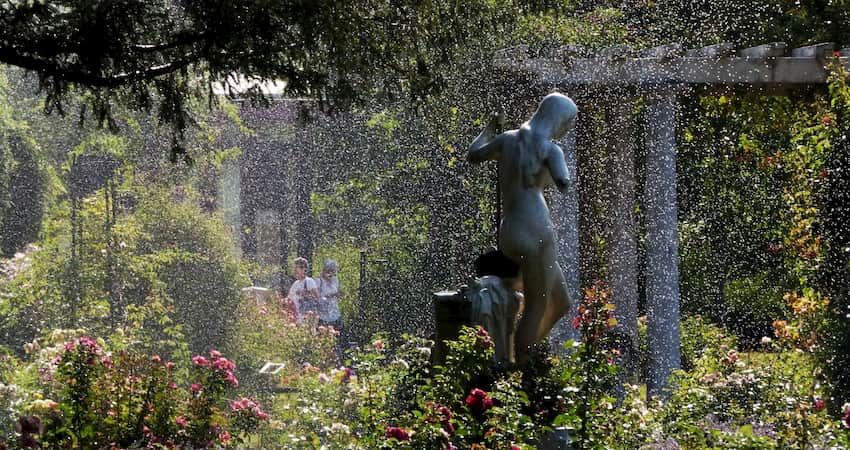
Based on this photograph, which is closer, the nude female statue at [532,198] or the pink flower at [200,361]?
the pink flower at [200,361]

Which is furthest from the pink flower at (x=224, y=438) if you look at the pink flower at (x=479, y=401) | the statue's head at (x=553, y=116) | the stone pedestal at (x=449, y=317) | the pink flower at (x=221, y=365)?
the statue's head at (x=553, y=116)

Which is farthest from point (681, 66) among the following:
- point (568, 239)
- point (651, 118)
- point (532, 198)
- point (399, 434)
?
point (399, 434)

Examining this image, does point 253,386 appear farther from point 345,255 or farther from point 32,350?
point 345,255

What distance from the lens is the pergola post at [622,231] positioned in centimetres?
948

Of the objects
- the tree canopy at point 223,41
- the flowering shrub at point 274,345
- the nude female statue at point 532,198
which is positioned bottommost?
the flowering shrub at point 274,345

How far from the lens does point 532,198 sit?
6.00 meters

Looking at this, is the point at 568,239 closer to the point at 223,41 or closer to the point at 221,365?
the point at 221,365

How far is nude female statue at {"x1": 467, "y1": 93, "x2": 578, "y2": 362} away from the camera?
5.95 meters

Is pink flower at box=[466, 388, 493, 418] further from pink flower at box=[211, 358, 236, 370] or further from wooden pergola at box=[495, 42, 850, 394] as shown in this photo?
wooden pergola at box=[495, 42, 850, 394]

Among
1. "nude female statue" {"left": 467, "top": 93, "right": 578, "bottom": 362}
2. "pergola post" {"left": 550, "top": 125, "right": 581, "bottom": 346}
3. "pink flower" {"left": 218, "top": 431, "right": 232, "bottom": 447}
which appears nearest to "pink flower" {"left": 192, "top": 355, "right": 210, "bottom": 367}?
"pink flower" {"left": 218, "top": 431, "right": 232, "bottom": 447}

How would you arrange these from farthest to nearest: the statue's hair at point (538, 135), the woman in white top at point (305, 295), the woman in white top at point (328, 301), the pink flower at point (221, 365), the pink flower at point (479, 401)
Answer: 1. the woman in white top at point (305, 295)
2. the woman in white top at point (328, 301)
3. the statue's hair at point (538, 135)
4. the pink flower at point (221, 365)
5. the pink flower at point (479, 401)

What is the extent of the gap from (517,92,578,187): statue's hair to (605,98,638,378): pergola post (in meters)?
3.37

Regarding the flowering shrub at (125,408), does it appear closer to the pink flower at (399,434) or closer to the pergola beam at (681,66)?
the pink flower at (399,434)

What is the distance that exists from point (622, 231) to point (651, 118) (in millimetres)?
1023
